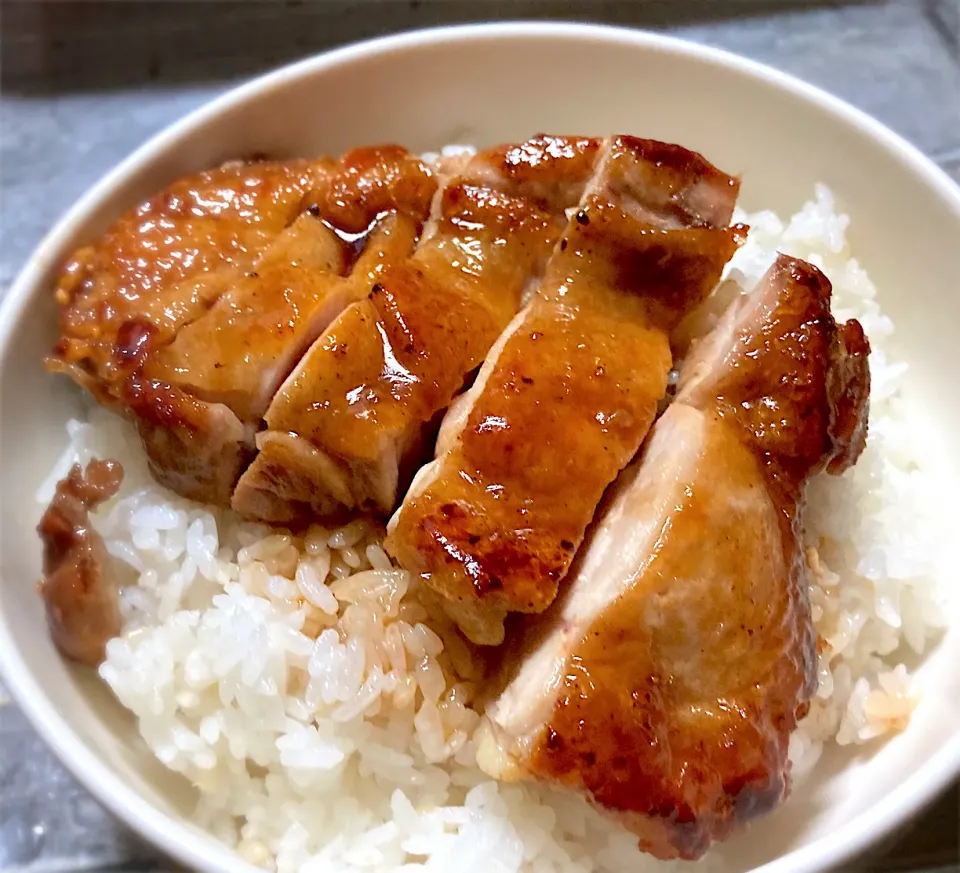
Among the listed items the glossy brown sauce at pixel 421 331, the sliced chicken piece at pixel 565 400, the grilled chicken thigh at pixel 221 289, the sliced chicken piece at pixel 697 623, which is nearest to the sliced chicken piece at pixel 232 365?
the grilled chicken thigh at pixel 221 289

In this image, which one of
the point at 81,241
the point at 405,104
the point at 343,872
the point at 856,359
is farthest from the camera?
the point at 405,104

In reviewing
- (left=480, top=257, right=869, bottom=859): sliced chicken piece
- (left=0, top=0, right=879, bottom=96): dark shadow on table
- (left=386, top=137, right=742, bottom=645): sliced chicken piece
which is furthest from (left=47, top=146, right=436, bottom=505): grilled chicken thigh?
(left=0, top=0, right=879, bottom=96): dark shadow on table

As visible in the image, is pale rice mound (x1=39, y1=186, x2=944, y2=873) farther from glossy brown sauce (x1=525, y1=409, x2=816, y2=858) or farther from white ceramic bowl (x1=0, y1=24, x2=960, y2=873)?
glossy brown sauce (x1=525, y1=409, x2=816, y2=858)

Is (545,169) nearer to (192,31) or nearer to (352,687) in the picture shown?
(352,687)

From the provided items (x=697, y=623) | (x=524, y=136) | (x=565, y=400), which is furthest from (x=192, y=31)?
(x=697, y=623)

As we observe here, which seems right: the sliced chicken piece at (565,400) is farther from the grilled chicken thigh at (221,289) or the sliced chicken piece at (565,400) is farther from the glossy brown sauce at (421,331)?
the grilled chicken thigh at (221,289)

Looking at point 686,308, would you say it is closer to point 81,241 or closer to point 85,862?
point 81,241

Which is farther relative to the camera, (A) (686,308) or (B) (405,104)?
Result: (B) (405,104)

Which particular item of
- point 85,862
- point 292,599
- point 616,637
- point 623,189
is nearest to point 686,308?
point 623,189
